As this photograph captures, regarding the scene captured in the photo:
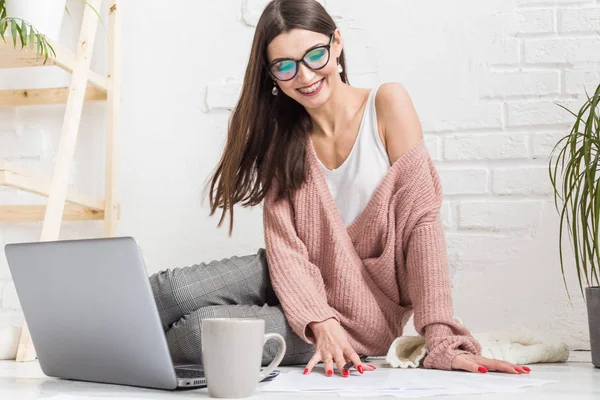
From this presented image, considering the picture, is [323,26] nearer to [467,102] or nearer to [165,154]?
[467,102]

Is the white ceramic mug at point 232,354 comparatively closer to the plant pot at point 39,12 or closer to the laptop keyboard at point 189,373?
the laptop keyboard at point 189,373

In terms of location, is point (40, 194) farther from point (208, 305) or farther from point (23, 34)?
point (208, 305)

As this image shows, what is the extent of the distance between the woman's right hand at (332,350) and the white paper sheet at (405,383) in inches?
0.7

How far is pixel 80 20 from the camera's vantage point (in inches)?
85.7

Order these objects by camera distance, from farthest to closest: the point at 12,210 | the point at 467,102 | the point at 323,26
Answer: the point at 12,210
the point at 467,102
the point at 323,26

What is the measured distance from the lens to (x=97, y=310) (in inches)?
41.3

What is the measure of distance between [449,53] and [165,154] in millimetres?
801

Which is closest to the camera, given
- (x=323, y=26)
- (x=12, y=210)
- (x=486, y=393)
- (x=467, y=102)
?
(x=486, y=393)

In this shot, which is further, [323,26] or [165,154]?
[165,154]

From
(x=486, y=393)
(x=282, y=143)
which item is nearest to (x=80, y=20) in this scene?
(x=282, y=143)

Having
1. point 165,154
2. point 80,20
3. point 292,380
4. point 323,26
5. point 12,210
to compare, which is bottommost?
point 292,380

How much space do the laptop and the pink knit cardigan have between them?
0.42 m

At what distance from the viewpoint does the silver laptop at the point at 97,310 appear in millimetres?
1005

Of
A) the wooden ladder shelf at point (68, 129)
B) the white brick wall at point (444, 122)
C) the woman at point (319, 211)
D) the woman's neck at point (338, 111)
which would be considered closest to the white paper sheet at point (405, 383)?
the woman at point (319, 211)
